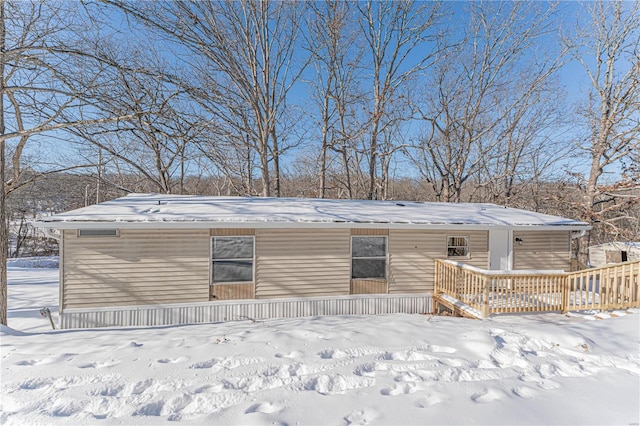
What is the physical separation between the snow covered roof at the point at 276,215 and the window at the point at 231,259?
1.87 ft

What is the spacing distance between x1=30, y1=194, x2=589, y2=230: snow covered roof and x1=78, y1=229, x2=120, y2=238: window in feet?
1.08

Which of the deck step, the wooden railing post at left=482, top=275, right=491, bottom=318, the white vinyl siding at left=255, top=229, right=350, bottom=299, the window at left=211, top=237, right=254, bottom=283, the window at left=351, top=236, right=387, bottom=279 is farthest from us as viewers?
the window at left=351, top=236, right=387, bottom=279

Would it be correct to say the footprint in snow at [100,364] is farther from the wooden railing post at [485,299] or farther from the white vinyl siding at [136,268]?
the wooden railing post at [485,299]

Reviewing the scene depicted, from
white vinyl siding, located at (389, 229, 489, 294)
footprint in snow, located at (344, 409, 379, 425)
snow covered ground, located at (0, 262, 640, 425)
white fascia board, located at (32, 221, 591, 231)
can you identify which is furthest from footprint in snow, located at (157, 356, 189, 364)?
white vinyl siding, located at (389, 229, 489, 294)

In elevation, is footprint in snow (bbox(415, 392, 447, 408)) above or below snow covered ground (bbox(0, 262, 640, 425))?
above

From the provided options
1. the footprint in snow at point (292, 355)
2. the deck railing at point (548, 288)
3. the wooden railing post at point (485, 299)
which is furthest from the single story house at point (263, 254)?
the footprint in snow at point (292, 355)

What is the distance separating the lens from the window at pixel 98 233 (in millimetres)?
5547

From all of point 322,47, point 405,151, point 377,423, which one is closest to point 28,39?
point 377,423

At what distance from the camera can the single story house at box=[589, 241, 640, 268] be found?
447 inches

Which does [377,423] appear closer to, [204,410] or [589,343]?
[204,410]

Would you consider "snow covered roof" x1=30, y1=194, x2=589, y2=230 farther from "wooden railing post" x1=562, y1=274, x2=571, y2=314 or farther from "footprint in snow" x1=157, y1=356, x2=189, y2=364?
"footprint in snow" x1=157, y1=356, x2=189, y2=364

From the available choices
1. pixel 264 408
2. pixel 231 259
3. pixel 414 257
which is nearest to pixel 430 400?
pixel 264 408

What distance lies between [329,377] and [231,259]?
14.0 feet

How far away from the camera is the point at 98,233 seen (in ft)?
18.4
